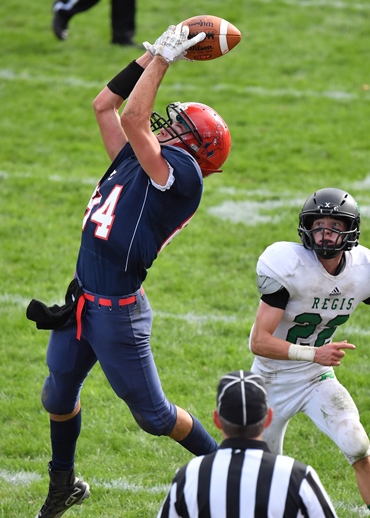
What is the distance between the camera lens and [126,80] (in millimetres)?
4121

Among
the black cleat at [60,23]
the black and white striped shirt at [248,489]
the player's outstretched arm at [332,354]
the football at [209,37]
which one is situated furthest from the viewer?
the black cleat at [60,23]

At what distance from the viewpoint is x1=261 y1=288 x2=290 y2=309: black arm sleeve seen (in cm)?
393

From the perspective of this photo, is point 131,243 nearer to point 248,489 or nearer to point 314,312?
point 314,312

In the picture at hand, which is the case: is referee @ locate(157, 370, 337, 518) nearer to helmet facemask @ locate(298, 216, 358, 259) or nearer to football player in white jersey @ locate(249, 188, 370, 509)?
football player in white jersey @ locate(249, 188, 370, 509)

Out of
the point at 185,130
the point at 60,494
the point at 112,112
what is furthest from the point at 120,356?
the point at 112,112

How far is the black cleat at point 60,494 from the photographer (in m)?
4.20

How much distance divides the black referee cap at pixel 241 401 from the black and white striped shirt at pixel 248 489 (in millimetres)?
77

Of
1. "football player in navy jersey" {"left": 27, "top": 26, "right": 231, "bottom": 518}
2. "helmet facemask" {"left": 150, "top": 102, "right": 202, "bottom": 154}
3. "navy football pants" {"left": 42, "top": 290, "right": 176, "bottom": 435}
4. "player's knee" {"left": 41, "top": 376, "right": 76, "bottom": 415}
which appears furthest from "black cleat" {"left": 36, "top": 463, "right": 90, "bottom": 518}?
"helmet facemask" {"left": 150, "top": 102, "right": 202, "bottom": 154}

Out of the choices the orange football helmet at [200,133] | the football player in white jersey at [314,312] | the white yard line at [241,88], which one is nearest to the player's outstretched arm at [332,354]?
the football player in white jersey at [314,312]

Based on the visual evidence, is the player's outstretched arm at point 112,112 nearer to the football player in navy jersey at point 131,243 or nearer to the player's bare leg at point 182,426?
the football player in navy jersey at point 131,243

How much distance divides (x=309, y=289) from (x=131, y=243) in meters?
0.81

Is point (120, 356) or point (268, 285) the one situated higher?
point (268, 285)

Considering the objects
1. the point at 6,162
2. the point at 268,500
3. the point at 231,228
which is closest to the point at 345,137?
the point at 231,228

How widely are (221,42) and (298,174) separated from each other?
15.4 ft
